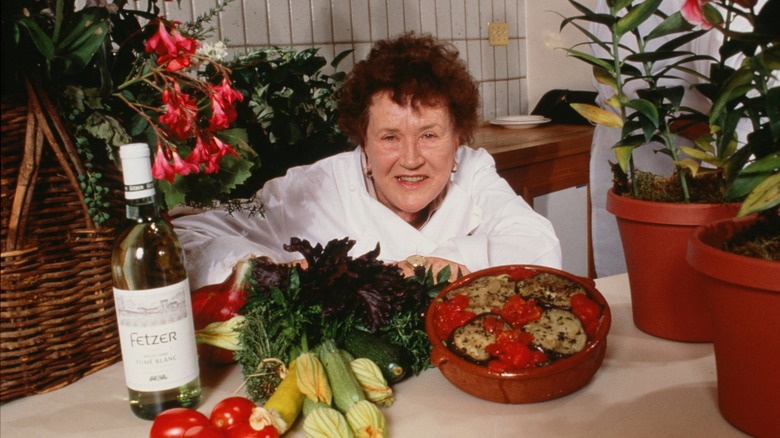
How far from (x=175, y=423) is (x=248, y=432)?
8 cm

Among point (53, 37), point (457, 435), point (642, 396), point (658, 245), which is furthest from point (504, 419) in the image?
point (53, 37)

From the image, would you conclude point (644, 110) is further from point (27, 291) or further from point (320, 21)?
point (320, 21)

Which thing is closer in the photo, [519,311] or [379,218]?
[519,311]

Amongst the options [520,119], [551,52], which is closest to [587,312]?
[520,119]

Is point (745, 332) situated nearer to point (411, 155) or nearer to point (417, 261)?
point (417, 261)

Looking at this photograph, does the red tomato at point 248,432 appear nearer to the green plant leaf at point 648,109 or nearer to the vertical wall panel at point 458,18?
the green plant leaf at point 648,109

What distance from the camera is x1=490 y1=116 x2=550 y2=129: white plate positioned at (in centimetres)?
290

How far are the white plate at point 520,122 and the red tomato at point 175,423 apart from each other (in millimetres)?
2381

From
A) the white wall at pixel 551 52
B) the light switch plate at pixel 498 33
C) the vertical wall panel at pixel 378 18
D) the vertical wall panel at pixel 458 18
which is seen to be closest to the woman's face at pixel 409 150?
the vertical wall panel at pixel 378 18

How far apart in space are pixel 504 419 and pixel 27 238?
0.59 meters

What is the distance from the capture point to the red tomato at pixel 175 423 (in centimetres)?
70

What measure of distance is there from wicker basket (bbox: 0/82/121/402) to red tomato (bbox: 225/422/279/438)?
0.94 feet

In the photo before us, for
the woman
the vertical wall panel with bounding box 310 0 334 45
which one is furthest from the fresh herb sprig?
the vertical wall panel with bounding box 310 0 334 45

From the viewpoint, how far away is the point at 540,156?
2.49 metres
